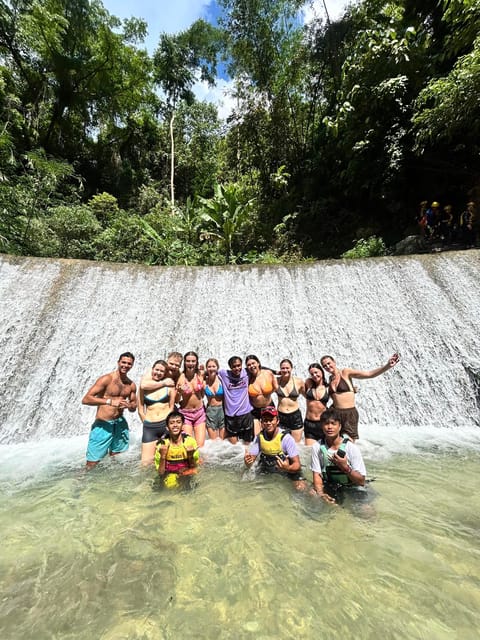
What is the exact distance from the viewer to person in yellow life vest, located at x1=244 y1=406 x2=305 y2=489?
11.7ft

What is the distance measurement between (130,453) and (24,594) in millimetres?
2629

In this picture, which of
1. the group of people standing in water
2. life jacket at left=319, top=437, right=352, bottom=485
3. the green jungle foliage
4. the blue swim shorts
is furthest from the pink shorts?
the green jungle foliage

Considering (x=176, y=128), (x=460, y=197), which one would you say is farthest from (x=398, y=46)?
(x=176, y=128)

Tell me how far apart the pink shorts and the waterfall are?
2615mm

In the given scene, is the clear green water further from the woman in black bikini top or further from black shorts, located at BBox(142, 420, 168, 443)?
the woman in black bikini top

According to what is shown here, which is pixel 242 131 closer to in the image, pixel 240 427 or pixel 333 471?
pixel 240 427

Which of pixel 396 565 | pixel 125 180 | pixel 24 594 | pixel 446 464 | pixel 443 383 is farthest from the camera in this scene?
pixel 125 180

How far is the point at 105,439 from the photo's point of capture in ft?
14.5

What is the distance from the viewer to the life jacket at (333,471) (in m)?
3.24

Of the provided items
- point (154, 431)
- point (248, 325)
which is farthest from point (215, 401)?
point (248, 325)

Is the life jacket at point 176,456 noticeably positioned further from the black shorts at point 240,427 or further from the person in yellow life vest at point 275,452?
the black shorts at point 240,427

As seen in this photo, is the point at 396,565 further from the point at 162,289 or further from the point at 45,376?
the point at 162,289

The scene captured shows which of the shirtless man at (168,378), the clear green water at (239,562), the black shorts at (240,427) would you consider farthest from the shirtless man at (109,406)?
the black shorts at (240,427)

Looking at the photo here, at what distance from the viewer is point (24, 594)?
230 centimetres
